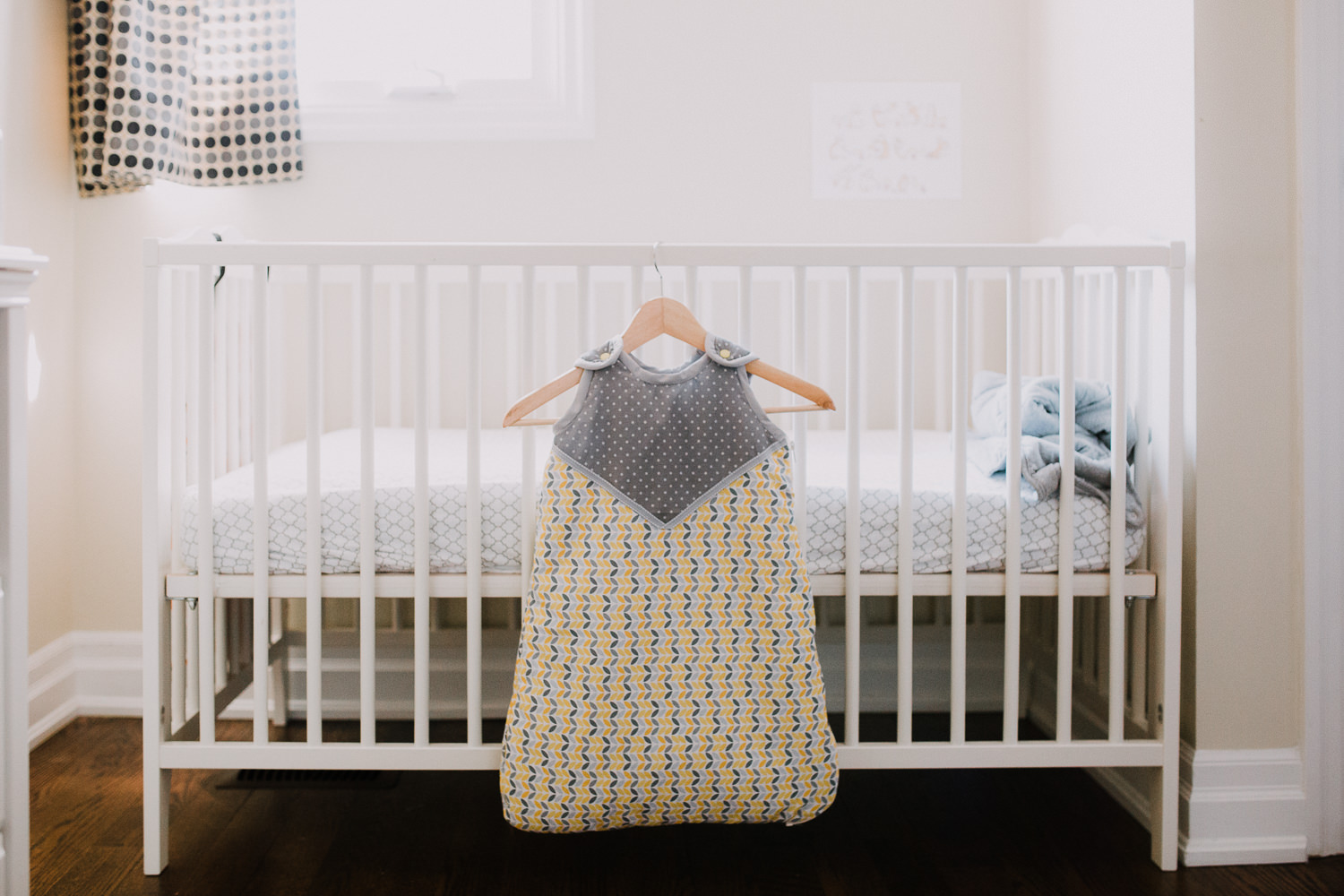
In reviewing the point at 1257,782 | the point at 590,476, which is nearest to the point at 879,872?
the point at 1257,782

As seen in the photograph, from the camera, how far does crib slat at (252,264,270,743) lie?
1.25 meters

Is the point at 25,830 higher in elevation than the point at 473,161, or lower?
lower

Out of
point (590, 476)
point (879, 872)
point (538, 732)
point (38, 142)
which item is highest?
point (38, 142)

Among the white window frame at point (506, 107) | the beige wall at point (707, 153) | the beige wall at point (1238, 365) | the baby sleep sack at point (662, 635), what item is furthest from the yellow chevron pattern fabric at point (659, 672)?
the white window frame at point (506, 107)

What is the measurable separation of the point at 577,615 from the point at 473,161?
129 cm

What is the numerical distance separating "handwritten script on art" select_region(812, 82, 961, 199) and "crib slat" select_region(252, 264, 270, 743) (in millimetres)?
1278

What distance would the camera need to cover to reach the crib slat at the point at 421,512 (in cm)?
125

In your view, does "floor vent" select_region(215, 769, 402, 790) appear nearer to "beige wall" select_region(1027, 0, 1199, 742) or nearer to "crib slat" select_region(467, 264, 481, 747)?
"crib slat" select_region(467, 264, 481, 747)

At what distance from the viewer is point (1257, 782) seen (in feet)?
4.52

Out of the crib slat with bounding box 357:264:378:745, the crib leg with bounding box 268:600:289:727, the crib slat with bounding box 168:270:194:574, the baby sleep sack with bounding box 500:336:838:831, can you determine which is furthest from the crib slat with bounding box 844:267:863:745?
the crib leg with bounding box 268:600:289:727

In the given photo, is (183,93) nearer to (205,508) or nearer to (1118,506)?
(205,508)

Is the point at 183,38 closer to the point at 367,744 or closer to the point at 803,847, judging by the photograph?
the point at 367,744

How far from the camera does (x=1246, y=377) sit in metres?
1.36

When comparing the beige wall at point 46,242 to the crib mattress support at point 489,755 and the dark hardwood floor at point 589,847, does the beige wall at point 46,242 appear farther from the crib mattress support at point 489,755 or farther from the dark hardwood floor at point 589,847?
the crib mattress support at point 489,755
